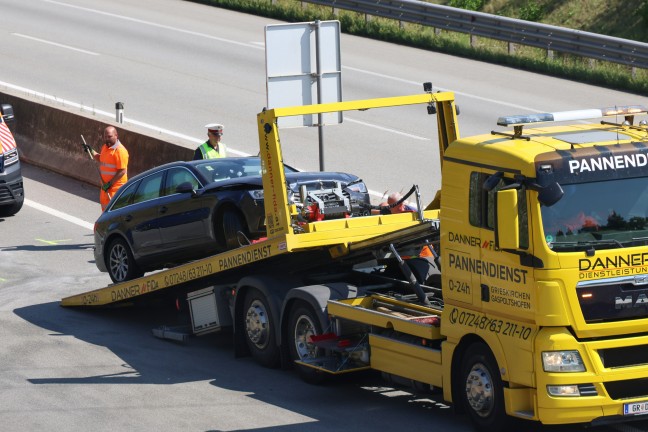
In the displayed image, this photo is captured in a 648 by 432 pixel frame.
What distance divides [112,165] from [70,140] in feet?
14.4

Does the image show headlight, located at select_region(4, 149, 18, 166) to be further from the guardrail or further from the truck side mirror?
the guardrail

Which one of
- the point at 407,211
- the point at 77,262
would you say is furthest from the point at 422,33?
the point at 407,211

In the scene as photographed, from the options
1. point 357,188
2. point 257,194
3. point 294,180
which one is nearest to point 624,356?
point 357,188

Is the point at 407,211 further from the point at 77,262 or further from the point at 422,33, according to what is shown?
the point at 422,33

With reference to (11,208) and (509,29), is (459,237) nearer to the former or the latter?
(11,208)

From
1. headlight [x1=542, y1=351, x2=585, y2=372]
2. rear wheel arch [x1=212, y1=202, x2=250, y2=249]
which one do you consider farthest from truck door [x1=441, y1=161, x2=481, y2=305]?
rear wheel arch [x1=212, y1=202, x2=250, y2=249]

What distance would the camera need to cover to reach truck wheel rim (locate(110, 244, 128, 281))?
1573 centimetres

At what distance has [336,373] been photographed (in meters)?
11.3

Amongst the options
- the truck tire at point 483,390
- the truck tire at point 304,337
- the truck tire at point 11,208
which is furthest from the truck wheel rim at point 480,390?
the truck tire at point 11,208

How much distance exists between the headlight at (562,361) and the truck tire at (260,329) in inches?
144

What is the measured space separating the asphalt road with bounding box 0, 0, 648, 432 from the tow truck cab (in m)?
0.28

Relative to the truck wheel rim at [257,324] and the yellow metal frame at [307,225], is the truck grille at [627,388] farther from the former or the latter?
the truck wheel rim at [257,324]

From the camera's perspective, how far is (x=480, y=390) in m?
9.88

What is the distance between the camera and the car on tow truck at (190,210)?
13211 mm
